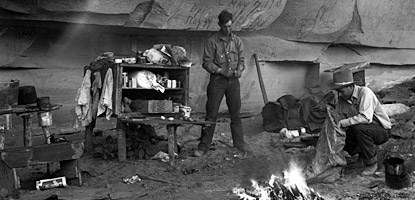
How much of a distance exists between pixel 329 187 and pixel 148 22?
4873mm

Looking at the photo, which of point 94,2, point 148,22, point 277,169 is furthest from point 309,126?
point 94,2

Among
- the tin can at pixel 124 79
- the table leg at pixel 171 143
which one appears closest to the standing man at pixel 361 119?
the table leg at pixel 171 143

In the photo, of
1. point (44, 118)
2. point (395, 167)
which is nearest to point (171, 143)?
point (44, 118)

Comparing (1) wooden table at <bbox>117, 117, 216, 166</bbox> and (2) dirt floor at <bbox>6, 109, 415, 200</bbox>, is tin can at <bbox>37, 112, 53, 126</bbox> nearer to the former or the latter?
(2) dirt floor at <bbox>6, 109, 415, 200</bbox>

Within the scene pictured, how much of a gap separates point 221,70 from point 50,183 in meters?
3.22

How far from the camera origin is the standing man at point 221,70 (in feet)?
27.5

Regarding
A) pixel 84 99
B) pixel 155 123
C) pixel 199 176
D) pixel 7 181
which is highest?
pixel 84 99

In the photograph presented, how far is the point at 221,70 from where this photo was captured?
828 centimetres

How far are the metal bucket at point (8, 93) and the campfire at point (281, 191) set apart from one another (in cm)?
293

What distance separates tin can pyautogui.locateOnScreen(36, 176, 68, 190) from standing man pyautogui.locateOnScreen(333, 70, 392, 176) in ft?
11.7

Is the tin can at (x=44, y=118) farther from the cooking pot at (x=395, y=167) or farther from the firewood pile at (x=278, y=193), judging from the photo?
the cooking pot at (x=395, y=167)

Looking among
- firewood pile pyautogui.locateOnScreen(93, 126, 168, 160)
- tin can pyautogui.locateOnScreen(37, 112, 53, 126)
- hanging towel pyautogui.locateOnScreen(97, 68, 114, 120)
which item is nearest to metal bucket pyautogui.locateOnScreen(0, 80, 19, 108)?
tin can pyautogui.locateOnScreen(37, 112, 53, 126)

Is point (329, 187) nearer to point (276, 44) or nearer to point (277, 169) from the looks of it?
point (277, 169)

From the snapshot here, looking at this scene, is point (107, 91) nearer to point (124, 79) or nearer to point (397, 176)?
point (124, 79)
